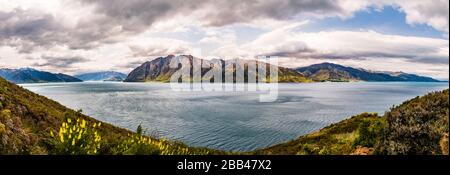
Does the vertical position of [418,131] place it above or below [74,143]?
below

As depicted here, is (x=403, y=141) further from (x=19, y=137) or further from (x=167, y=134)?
(x=167, y=134)

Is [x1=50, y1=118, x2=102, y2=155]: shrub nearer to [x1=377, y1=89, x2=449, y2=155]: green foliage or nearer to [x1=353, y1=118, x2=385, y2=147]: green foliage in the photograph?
[x1=377, y1=89, x2=449, y2=155]: green foliage

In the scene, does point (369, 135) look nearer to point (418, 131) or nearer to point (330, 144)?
point (418, 131)

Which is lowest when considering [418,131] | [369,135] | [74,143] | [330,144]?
[330,144]

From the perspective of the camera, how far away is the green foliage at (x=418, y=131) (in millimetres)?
9688

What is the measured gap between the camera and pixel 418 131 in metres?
10.0

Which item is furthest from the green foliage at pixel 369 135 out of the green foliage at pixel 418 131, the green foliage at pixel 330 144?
the green foliage at pixel 418 131

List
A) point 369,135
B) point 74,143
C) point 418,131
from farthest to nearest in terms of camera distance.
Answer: point 369,135 < point 418,131 < point 74,143

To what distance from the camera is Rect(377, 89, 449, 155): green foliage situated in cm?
969

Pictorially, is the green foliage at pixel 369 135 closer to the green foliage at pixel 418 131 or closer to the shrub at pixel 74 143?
the green foliage at pixel 418 131

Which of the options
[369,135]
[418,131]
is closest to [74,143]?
[418,131]
